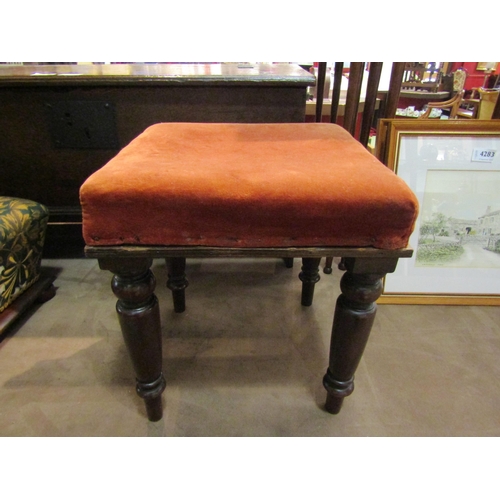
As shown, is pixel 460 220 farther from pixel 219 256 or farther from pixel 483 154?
pixel 219 256

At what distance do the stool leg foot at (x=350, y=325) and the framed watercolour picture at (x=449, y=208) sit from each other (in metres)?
0.45

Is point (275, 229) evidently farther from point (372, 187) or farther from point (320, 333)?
point (320, 333)

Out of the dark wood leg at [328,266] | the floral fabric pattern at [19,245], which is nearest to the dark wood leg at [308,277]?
the dark wood leg at [328,266]

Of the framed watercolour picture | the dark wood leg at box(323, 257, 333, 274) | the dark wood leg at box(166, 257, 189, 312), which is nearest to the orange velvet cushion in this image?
the dark wood leg at box(166, 257, 189, 312)

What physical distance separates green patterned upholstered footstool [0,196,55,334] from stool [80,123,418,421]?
517mm

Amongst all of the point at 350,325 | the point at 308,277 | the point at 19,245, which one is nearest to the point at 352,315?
the point at 350,325

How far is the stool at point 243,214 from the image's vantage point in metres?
0.46

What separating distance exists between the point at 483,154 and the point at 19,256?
1.23m

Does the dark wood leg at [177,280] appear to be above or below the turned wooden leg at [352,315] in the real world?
below

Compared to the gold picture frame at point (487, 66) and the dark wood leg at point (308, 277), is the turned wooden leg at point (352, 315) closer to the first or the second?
the dark wood leg at point (308, 277)

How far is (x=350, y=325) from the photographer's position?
1.86 ft

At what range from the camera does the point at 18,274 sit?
93cm

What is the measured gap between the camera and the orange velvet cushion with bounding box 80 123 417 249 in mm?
457

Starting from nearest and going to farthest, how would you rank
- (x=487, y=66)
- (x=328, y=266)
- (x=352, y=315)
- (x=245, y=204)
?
(x=245, y=204), (x=352, y=315), (x=328, y=266), (x=487, y=66)
